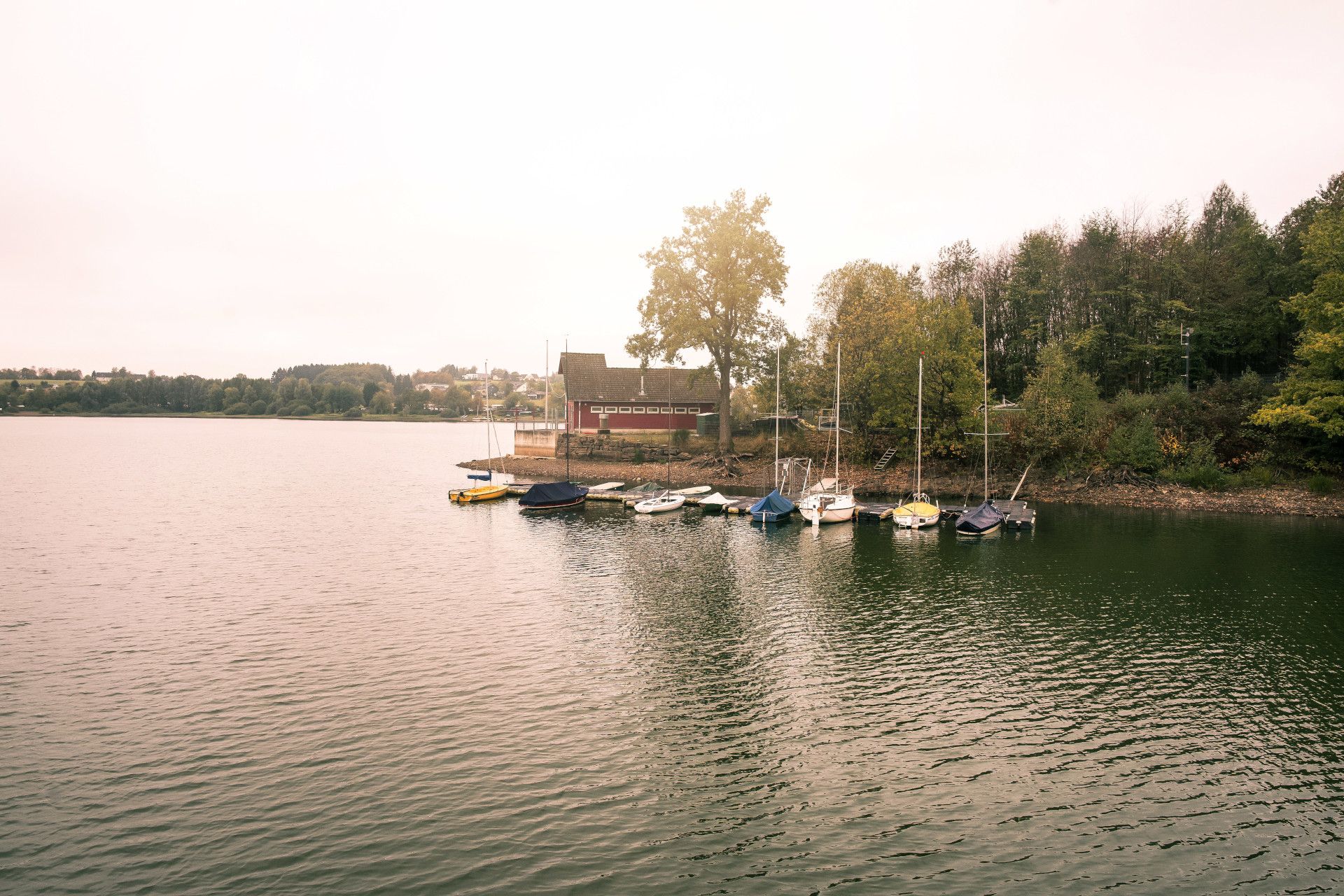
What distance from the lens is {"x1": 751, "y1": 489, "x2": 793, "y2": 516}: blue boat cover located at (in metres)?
50.9

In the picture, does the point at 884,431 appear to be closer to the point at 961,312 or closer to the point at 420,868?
the point at 961,312

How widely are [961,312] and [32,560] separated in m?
67.3

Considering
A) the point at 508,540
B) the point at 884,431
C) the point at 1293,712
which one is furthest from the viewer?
the point at 884,431

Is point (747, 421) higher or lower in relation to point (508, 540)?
higher

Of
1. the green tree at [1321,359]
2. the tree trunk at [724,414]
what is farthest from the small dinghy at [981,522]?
the tree trunk at [724,414]

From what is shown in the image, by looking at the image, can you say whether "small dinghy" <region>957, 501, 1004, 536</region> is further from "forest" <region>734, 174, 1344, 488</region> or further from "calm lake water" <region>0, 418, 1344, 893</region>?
"forest" <region>734, 174, 1344, 488</region>

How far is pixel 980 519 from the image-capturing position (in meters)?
46.4

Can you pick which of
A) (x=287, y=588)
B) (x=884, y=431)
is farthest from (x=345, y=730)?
(x=884, y=431)

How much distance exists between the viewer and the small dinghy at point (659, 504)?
180 ft

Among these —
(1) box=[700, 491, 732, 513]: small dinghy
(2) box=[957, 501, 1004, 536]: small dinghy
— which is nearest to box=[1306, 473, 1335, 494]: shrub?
(2) box=[957, 501, 1004, 536]: small dinghy

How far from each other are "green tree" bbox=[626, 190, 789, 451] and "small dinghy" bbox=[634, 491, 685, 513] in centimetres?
1805

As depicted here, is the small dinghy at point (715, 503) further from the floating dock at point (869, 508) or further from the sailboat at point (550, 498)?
the sailboat at point (550, 498)

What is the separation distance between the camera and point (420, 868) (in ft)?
42.1

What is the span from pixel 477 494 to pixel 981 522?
38.4m
